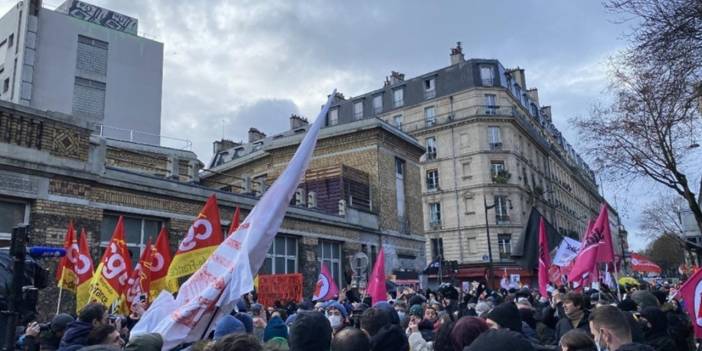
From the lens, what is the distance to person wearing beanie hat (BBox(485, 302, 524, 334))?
4211mm

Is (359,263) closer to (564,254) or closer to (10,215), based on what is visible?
(564,254)

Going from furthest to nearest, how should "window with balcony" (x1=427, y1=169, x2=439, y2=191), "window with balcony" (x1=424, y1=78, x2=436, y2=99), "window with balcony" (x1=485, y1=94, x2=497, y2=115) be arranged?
1. "window with balcony" (x1=424, y1=78, x2=436, y2=99)
2. "window with balcony" (x1=427, y1=169, x2=439, y2=191)
3. "window with balcony" (x1=485, y1=94, x2=497, y2=115)

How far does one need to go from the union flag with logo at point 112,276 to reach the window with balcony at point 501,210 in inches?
1491

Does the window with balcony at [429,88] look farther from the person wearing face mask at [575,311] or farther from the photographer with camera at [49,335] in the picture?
the photographer with camera at [49,335]

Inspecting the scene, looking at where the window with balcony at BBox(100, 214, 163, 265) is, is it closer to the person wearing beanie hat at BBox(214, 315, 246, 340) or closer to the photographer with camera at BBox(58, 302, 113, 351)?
the photographer with camera at BBox(58, 302, 113, 351)

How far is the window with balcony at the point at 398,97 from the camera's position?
50.1 metres

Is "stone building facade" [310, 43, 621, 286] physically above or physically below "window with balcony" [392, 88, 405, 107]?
below

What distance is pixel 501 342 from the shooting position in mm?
2412

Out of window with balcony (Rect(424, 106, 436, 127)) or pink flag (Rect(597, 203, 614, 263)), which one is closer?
pink flag (Rect(597, 203, 614, 263))

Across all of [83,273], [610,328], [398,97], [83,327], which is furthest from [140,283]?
[398,97]

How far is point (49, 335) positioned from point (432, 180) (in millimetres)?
42709

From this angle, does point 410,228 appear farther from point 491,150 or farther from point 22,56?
point 22,56

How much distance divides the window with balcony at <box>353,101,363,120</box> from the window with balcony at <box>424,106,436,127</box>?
7254mm

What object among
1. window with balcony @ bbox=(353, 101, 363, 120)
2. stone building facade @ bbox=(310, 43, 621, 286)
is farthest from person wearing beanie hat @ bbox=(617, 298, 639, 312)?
window with balcony @ bbox=(353, 101, 363, 120)
